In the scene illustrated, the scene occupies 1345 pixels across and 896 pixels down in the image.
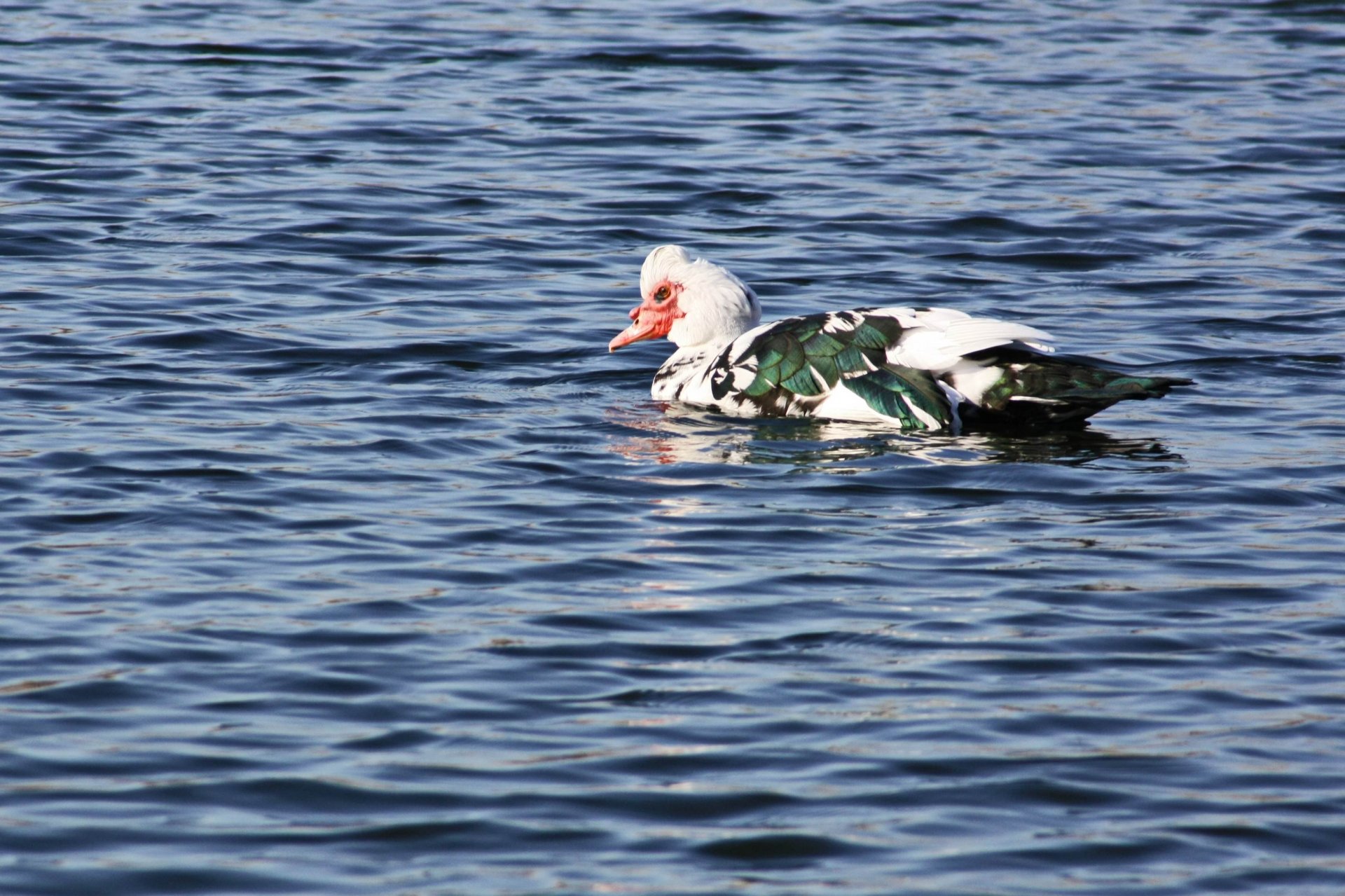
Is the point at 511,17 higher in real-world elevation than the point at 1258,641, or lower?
higher

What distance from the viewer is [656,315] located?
1051cm

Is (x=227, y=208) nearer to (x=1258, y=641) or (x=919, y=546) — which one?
(x=919, y=546)

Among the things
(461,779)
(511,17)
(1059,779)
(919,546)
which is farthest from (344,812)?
(511,17)

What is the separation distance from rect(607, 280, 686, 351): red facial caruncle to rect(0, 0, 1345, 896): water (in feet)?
0.90

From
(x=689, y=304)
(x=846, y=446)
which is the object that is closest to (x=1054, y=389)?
(x=846, y=446)

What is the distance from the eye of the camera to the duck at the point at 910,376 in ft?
29.5

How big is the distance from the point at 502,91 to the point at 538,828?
12541 mm

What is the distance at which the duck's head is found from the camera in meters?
10.4

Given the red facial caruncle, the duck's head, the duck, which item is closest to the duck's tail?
the duck

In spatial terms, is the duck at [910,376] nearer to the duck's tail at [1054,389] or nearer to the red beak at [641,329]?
the duck's tail at [1054,389]

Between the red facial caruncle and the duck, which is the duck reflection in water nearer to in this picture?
the duck

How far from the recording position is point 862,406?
30.4 ft

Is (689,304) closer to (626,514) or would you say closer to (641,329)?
(641,329)

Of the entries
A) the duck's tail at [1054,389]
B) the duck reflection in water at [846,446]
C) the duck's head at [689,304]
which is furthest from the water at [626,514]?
the duck's head at [689,304]
